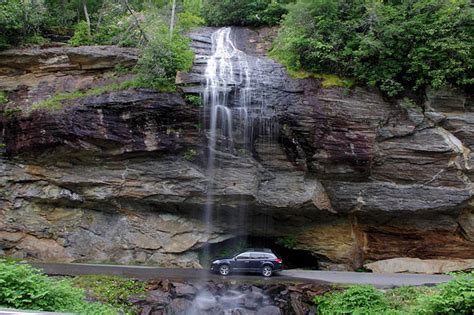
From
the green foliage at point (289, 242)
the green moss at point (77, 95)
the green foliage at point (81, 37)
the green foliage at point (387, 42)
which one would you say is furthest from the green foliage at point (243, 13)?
the green foliage at point (289, 242)

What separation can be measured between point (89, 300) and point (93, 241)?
231 inches

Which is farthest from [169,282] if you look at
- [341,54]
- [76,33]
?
[76,33]

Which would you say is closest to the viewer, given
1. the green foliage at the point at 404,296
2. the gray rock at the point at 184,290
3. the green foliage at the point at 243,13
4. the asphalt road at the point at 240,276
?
the green foliage at the point at 404,296

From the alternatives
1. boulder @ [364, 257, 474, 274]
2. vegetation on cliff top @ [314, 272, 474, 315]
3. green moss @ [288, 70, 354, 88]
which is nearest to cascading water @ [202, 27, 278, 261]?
green moss @ [288, 70, 354, 88]

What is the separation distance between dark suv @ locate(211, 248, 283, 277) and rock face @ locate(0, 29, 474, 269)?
2.46m

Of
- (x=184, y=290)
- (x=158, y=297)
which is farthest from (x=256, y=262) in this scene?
(x=158, y=297)

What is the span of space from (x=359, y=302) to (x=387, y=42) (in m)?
10.5

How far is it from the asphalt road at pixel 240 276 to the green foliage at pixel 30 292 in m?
4.31

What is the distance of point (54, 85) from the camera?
690 inches

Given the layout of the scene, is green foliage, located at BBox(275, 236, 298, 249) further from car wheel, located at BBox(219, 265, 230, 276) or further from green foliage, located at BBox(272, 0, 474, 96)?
green foliage, located at BBox(272, 0, 474, 96)

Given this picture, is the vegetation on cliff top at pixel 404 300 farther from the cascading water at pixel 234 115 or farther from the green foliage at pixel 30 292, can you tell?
the green foliage at pixel 30 292

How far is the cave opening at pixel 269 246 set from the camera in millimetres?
18047

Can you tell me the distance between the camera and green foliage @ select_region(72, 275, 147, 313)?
36.9 ft

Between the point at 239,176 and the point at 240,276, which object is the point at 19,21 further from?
the point at 240,276
